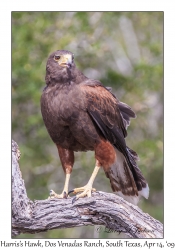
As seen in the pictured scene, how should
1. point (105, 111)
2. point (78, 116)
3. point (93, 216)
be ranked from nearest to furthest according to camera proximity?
point (93, 216) → point (78, 116) → point (105, 111)

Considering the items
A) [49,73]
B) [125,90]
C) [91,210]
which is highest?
[125,90]

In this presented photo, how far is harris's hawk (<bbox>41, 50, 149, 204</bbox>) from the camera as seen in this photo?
7230 mm

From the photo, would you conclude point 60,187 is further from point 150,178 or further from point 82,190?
point 82,190

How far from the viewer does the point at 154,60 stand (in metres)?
13.3

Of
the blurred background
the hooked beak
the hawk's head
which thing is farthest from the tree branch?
the blurred background

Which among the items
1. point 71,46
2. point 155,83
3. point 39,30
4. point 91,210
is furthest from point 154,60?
point 91,210

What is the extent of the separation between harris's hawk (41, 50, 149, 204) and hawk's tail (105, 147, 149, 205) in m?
0.11

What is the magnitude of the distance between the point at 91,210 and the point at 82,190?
532mm

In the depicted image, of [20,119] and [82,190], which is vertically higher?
[20,119]

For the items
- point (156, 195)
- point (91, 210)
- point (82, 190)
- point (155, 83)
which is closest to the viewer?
point (91, 210)

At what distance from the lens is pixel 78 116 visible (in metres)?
7.23

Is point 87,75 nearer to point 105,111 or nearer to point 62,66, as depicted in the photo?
point 105,111

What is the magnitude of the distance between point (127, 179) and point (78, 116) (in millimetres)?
1459

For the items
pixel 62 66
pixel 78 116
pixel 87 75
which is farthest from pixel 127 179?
pixel 87 75
